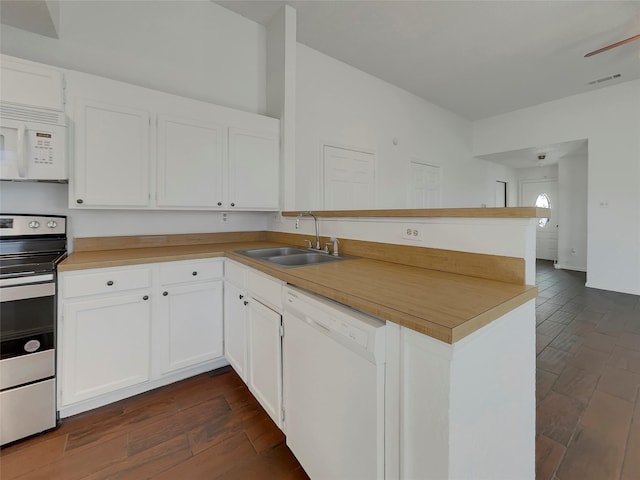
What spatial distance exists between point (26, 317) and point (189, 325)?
32.4 inches

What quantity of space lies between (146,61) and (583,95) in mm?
6150

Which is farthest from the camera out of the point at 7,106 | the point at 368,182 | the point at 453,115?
the point at 453,115

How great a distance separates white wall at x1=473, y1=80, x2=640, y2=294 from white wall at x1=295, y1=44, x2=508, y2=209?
1519 mm

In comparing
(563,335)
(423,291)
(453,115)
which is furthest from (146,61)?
(453,115)

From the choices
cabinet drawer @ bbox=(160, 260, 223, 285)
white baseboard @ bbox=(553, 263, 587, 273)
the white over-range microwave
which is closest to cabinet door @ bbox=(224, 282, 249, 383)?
cabinet drawer @ bbox=(160, 260, 223, 285)

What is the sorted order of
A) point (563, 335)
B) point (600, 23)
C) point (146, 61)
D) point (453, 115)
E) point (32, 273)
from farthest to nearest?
1. point (453, 115)
2. point (600, 23)
3. point (563, 335)
4. point (146, 61)
5. point (32, 273)

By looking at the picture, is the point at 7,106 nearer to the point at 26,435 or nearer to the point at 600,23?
the point at 26,435

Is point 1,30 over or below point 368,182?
over

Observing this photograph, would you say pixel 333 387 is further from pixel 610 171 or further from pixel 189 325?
pixel 610 171

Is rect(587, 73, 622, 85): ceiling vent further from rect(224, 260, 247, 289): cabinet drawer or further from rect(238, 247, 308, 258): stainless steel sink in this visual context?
rect(224, 260, 247, 289): cabinet drawer

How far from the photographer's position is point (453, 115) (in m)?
5.57

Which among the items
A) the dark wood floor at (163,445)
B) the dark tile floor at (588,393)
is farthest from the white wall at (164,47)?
the dark tile floor at (588,393)

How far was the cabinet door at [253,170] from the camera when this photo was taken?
2500 millimetres

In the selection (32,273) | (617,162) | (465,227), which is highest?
(617,162)
